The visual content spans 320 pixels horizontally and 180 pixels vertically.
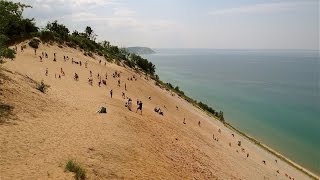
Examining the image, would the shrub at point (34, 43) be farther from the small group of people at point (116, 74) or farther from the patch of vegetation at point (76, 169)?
the patch of vegetation at point (76, 169)

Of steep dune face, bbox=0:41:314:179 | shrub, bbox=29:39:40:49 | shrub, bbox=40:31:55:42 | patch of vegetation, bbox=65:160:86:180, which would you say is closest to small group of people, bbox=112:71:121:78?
shrub, bbox=29:39:40:49

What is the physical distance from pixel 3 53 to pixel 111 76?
118ft

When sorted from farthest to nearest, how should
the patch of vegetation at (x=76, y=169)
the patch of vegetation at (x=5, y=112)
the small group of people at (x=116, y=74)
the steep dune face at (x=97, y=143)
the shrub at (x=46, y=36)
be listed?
the shrub at (x=46, y=36) < the small group of people at (x=116, y=74) < the patch of vegetation at (x=5, y=112) < the steep dune face at (x=97, y=143) < the patch of vegetation at (x=76, y=169)

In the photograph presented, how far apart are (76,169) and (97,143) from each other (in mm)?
5363

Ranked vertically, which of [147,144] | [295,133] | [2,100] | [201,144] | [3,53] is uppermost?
[3,53]

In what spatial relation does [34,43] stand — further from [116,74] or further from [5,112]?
[5,112]

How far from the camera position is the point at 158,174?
25.2 metres

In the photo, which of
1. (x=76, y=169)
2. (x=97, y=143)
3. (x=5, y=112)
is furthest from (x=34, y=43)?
(x=76, y=169)

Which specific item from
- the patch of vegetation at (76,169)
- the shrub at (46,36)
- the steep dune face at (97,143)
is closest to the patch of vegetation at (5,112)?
the steep dune face at (97,143)

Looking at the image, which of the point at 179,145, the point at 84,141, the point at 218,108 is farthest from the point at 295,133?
the point at 84,141

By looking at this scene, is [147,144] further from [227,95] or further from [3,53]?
[227,95]

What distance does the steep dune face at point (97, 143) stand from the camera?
22109mm

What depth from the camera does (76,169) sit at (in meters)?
20.7

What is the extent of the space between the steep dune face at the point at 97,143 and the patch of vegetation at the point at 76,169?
1.36 feet
